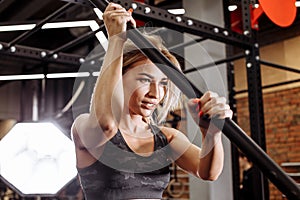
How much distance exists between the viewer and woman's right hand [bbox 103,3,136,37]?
90cm

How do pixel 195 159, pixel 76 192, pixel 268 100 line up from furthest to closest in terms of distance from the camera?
pixel 268 100, pixel 76 192, pixel 195 159

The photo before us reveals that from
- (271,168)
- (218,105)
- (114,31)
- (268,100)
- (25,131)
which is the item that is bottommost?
(271,168)

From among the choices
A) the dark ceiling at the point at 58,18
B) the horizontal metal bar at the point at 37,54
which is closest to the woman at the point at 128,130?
the horizontal metal bar at the point at 37,54

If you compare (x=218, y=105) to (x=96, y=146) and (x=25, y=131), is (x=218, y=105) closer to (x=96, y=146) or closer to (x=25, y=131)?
(x=96, y=146)

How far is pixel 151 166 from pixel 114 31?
37cm

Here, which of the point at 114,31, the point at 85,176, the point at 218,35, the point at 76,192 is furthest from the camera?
the point at 76,192

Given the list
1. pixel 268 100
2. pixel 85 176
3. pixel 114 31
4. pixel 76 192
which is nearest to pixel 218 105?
pixel 114 31

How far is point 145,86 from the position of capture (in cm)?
98

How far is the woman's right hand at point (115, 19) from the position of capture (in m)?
0.90

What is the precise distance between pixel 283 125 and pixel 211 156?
624 centimetres

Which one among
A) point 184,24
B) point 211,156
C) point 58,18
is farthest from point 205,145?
point 58,18

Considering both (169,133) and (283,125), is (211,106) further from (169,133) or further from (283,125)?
(283,125)

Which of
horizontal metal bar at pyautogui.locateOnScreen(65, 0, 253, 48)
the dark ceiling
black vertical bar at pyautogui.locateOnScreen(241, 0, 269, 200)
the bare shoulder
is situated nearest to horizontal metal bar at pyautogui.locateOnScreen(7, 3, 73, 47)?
horizontal metal bar at pyautogui.locateOnScreen(65, 0, 253, 48)

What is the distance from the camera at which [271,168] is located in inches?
31.2
